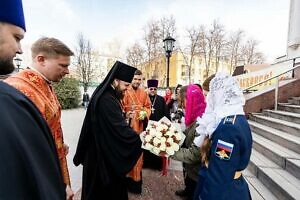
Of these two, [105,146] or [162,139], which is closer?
[162,139]

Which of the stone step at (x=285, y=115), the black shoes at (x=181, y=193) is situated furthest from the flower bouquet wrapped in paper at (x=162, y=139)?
the stone step at (x=285, y=115)

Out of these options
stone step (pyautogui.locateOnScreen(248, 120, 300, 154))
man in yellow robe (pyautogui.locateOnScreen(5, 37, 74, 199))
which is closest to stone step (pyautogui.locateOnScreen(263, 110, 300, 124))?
stone step (pyautogui.locateOnScreen(248, 120, 300, 154))

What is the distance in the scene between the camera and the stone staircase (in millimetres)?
4219

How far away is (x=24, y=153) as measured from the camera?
0.81 metres

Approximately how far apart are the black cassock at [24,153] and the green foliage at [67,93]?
25770mm

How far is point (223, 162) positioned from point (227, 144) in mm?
159

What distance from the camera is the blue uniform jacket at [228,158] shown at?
2088mm

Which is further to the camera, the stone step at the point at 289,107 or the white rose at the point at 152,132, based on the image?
the stone step at the point at 289,107

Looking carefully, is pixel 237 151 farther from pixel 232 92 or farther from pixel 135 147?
pixel 135 147

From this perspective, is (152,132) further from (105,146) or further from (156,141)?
(105,146)

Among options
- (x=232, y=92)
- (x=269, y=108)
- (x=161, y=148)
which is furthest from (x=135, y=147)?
(x=269, y=108)

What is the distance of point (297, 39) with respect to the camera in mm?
11852

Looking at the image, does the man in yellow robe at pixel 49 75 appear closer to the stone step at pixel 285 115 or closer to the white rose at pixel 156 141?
the white rose at pixel 156 141

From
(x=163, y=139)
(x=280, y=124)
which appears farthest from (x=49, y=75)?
(x=280, y=124)
